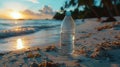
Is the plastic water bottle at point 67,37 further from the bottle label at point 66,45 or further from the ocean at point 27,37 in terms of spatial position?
the ocean at point 27,37

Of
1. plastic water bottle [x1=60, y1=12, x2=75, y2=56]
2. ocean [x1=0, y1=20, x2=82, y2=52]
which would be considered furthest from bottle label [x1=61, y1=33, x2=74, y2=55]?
ocean [x1=0, y1=20, x2=82, y2=52]

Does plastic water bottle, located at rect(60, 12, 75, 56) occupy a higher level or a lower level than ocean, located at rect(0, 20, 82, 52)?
higher

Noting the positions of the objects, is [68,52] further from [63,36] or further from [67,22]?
[67,22]

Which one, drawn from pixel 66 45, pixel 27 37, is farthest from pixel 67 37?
pixel 27 37

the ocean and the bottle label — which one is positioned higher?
the bottle label

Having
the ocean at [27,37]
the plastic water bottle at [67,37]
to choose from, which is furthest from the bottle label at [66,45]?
the ocean at [27,37]

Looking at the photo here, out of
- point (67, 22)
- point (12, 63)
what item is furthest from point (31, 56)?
point (67, 22)

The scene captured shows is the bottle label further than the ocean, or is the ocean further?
the ocean

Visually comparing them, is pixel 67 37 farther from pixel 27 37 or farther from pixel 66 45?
pixel 27 37

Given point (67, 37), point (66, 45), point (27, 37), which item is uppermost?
point (67, 37)

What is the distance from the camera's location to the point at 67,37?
13.7ft

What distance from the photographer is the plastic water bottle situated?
13.2 feet

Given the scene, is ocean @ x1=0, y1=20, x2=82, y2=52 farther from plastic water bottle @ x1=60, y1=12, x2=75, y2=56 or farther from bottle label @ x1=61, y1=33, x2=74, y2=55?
bottle label @ x1=61, y1=33, x2=74, y2=55

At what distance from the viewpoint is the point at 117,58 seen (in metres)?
3.74
